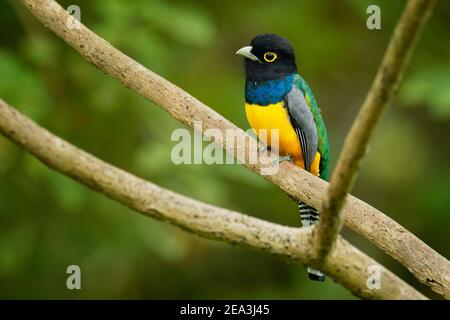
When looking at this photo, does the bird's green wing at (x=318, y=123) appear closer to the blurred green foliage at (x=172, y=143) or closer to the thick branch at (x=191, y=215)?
the blurred green foliage at (x=172, y=143)

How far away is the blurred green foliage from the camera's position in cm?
675

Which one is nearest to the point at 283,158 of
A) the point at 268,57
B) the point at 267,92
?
the point at 267,92

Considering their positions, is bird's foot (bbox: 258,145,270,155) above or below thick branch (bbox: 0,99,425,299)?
above

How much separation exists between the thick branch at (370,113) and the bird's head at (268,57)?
105 inches

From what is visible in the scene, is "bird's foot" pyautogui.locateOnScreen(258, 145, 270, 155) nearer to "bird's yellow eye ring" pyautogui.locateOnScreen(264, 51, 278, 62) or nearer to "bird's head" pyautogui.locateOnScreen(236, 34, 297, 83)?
"bird's head" pyautogui.locateOnScreen(236, 34, 297, 83)

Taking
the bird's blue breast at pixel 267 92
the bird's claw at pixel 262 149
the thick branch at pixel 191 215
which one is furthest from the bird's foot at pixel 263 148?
the thick branch at pixel 191 215

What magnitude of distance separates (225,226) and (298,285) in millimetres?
5536

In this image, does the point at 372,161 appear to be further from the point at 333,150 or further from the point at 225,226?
the point at 225,226

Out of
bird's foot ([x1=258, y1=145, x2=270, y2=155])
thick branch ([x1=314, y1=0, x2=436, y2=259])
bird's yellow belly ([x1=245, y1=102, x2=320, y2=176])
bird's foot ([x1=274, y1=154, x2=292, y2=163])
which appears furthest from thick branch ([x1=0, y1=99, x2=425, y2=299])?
bird's yellow belly ([x1=245, y1=102, x2=320, y2=176])

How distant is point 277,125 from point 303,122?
0.19 metres

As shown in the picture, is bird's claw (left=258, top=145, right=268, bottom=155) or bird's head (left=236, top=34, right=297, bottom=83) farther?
bird's head (left=236, top=34, right=297, bottom=83)

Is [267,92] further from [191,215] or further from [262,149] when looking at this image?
[191,215]

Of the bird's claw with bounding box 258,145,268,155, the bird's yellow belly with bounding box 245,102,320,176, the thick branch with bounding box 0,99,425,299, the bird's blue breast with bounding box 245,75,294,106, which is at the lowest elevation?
the thick branch with bounding box 0,99,425,299

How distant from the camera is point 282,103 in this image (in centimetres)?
536
